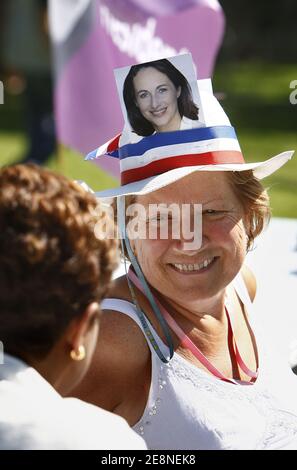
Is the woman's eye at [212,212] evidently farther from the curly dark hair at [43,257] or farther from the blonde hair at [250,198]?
the curly dark hair at [43,257]

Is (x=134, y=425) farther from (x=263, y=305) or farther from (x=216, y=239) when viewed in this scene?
(x=263, y=305)

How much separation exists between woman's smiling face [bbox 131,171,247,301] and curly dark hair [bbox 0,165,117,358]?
28.4 inches

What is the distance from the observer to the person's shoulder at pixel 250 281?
296cm

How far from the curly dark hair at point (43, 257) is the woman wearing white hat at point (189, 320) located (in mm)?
630

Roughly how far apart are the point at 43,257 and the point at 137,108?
2.97ft

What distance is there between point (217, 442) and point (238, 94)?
9204 millimetres

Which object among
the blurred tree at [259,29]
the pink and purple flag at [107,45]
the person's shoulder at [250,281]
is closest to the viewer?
the person's shoulder at [250,281]

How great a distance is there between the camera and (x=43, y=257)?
158 cm

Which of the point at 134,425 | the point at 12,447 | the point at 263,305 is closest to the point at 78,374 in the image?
the point at 12,447

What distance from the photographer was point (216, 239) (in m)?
2.45

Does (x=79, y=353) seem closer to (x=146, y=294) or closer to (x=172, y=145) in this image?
(x=146, y=294)

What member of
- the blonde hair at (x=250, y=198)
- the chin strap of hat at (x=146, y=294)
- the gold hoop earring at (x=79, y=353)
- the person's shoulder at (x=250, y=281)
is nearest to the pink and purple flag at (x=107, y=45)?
the person's shoulder at (x=250, y=281)

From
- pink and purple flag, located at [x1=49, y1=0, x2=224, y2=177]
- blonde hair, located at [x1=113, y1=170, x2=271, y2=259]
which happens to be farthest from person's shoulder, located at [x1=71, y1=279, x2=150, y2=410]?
pink and purple flag, located at [x1=49, y1=0, x2=224, y2=177]

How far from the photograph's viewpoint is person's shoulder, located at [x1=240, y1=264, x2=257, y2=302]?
9.71 feet
